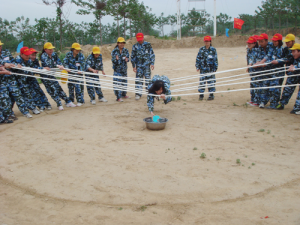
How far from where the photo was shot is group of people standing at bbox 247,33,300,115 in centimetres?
610

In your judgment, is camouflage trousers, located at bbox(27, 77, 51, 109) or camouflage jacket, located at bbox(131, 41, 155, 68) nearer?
camouflage trousers, located at bbox(27, 77, 51, 109)

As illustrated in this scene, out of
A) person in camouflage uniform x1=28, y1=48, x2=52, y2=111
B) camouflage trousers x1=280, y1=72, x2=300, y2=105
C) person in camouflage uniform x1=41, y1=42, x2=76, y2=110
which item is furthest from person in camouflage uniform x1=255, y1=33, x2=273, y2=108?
person in camouflage uniform x1=28, y1=48, x2=52, y2=111

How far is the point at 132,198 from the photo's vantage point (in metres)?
3.16

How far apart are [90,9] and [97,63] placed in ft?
44.1

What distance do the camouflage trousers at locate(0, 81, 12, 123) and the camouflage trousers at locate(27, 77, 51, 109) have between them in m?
0.74

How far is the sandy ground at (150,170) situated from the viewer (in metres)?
2.90

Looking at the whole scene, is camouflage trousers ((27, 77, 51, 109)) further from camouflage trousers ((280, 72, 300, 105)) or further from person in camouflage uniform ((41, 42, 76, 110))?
camouflage trousers ((280, 72, 300, 105))

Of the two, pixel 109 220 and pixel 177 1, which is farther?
pixel 177 1

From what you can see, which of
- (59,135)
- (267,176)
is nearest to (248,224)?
(267,176)

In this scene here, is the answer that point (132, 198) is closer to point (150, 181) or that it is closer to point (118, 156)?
point (150, 181)

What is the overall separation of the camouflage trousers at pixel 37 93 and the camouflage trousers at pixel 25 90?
0.13 meters

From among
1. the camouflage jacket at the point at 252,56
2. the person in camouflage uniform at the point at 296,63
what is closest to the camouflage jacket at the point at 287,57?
the person in camouflage uniform at the point at 296,63

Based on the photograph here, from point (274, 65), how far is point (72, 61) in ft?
16.4

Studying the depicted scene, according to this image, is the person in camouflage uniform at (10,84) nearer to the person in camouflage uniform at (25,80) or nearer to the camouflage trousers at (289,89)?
the person in camouflage uniform at (25,80)
